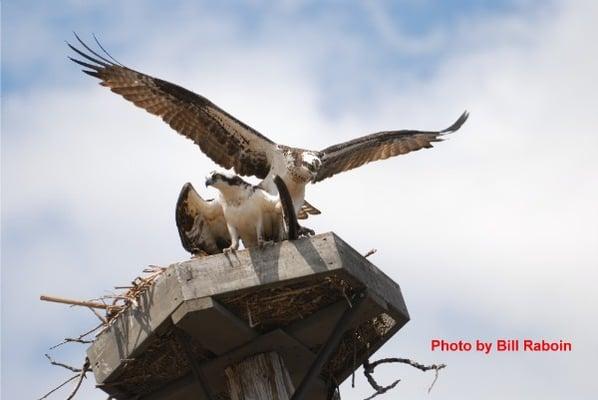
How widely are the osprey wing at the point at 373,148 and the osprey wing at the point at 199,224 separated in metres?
1.33

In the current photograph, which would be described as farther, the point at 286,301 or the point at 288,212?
the point at 288,212

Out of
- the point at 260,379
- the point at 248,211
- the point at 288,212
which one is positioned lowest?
the point at 260,379

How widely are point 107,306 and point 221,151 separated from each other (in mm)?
2115

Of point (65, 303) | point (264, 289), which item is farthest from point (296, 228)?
point (65, 303)

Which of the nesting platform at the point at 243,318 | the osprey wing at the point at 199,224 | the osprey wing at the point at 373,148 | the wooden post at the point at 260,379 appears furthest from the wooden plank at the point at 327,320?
the osprey wing at the point at 373,148

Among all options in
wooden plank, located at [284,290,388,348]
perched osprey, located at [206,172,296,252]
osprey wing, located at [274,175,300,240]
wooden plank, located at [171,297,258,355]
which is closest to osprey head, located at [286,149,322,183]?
perched osprey, located at [206,172,296,252]

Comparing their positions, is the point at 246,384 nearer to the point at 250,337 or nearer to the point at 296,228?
the point at 250,337

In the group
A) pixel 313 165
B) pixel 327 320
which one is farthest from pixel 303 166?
pixel 327 320

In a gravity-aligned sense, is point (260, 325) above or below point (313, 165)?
below

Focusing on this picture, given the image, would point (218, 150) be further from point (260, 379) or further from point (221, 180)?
point (260, 379)

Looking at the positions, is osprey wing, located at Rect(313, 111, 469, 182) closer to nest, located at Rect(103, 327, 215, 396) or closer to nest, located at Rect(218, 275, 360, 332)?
nest, located at Rect(218, 275, 360, 332)

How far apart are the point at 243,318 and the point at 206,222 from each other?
1406mm

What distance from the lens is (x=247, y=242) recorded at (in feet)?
26.0

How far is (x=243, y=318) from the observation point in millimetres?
7129
